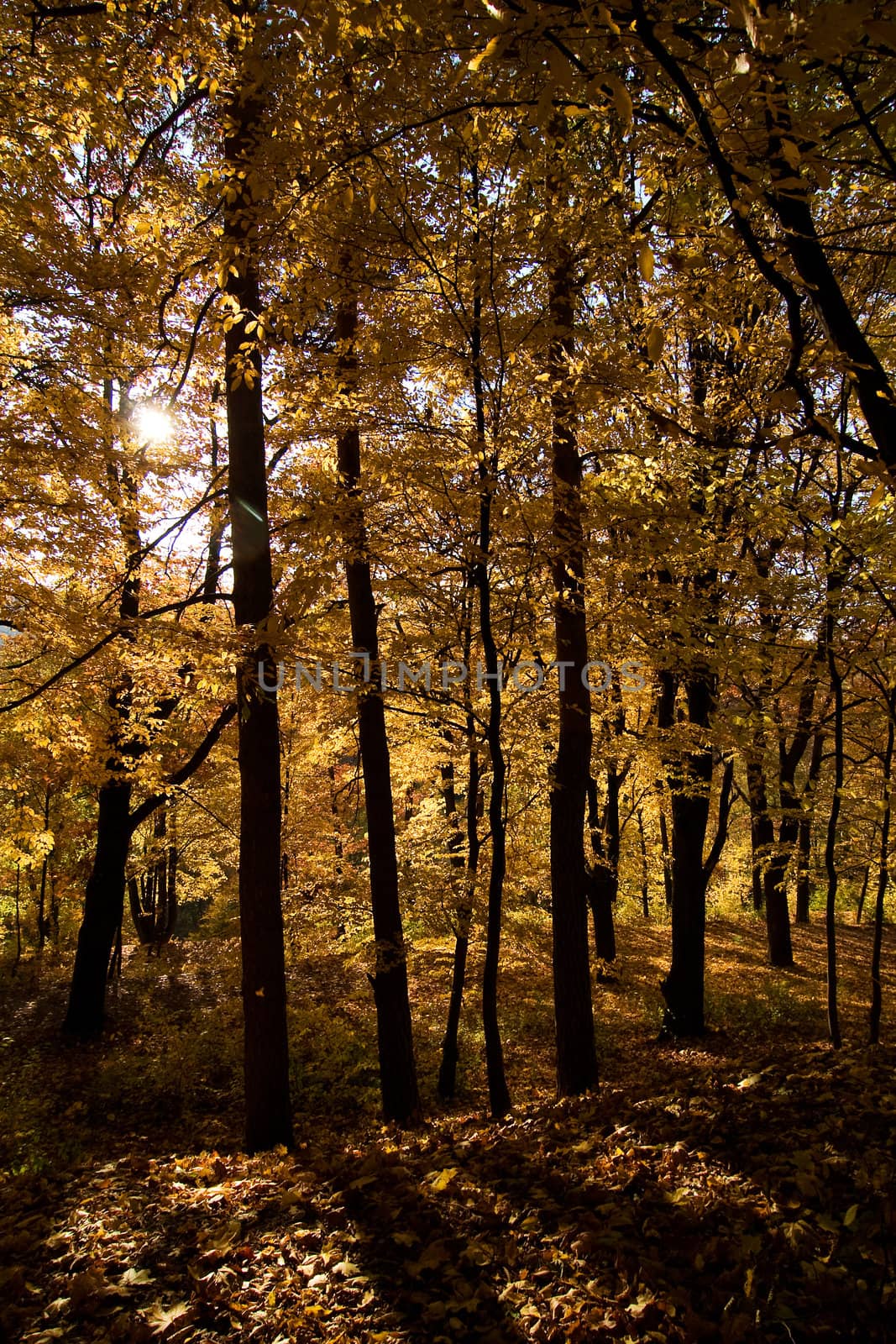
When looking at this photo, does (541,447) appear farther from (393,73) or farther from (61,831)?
(61,831)

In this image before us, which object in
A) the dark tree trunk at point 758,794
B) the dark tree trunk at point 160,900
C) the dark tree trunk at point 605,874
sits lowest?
the dark tree trunk at point 160,900

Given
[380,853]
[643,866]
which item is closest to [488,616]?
[380,853]

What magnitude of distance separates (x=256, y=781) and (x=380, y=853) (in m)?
2.38

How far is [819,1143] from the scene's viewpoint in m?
3.75

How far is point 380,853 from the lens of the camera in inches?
308

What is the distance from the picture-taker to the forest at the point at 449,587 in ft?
9.45

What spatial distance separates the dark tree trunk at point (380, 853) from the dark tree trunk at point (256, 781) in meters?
1.09

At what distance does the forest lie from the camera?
2.88 meters

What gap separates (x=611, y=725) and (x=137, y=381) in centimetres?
874

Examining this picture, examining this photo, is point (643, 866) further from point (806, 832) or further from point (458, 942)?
point (458, 942)

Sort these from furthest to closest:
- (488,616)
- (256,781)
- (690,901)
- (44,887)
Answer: (44,887) → (690,901) → (256,781) → (488,616)

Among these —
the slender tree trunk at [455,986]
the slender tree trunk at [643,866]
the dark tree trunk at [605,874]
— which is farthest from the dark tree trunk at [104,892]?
the slender tree trunk at [643,866]

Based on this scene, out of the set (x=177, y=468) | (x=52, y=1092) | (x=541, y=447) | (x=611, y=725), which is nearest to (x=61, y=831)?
(x=52, y=1092)

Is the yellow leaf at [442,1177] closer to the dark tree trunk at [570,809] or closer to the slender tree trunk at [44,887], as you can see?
the dark tree trunk at [570,809]
